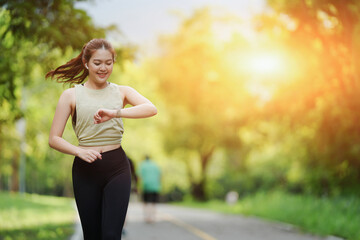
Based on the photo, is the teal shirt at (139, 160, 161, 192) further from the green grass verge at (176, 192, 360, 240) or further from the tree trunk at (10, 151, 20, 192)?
the tree trunk at (10, 151, 20, 192)

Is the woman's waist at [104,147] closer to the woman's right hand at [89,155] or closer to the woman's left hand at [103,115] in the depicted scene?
the woman's right hand at [89,155]

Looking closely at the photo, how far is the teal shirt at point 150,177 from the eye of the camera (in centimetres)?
1578

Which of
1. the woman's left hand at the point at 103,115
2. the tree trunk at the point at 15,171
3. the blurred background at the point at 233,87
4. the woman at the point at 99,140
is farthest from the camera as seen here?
the tree trunk at the point at 15,171

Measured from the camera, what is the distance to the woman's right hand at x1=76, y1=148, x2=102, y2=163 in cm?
367

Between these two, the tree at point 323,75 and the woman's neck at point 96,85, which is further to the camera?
the tree at point 323,75

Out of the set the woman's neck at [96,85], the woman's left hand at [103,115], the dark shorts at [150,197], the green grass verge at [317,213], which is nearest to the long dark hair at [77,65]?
the woman's neck at [96,85]

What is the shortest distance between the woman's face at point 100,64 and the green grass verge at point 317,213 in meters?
8.10

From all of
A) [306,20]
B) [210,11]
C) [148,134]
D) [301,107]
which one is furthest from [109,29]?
[148,134]

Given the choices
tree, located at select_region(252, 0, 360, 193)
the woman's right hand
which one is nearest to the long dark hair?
the woman's right hand

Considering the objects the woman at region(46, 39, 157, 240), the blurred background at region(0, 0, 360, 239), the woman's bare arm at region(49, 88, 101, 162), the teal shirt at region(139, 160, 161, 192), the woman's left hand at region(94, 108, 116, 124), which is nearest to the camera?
the woman's left hand at region(94, 108, 116, 124)

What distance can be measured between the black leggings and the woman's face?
0.52 metres

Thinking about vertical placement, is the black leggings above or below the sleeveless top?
below

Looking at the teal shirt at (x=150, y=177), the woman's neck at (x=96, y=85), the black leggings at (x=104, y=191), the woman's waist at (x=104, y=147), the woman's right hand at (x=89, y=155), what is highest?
the woman's neck at (x=96, y=85)

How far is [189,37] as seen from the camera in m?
33.3
